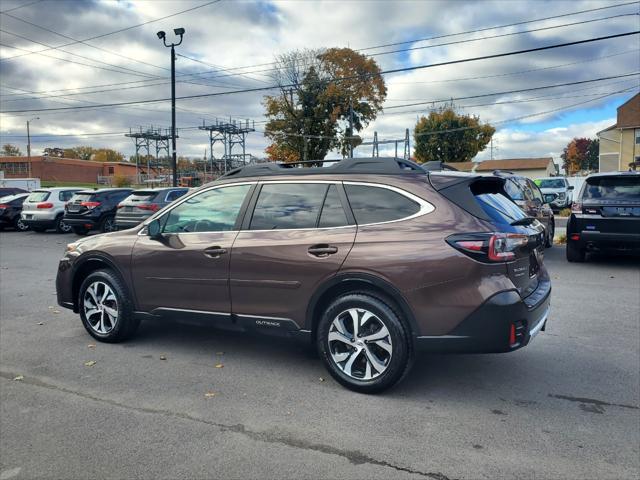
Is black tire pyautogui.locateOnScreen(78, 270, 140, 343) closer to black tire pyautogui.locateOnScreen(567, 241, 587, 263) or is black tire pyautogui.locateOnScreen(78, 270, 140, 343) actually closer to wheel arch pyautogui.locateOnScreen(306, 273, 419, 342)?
wheel arch pyautogui.locateOnScreen(306, 273, 419, 342)

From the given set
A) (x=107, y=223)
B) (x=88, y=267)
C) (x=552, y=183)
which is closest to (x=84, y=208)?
(x=107, y=223)

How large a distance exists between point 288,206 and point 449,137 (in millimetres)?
61721

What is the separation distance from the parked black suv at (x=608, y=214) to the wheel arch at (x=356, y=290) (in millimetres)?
7067

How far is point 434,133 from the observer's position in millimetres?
62219

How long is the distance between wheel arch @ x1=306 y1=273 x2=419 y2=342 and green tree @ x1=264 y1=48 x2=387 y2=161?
45749mm

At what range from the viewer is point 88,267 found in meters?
5.53

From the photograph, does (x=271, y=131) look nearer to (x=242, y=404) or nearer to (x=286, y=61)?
(x=286, y=61)

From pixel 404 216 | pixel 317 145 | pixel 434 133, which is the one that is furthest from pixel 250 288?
pixel 434 133

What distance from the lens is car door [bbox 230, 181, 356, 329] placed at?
13.4 feet

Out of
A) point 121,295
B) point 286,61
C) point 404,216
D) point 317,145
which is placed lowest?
point 121,295

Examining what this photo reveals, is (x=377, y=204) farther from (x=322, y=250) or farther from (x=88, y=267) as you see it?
(x=88, y=267)

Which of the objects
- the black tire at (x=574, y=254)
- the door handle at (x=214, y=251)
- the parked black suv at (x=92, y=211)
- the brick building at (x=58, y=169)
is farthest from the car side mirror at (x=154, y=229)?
the brick building at (x=58, y=169)

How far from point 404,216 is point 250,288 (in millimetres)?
1444

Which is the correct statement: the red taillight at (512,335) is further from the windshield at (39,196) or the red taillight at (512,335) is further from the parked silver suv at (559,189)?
the parked silver suv at (559,189)
